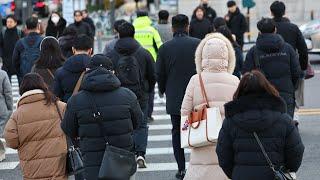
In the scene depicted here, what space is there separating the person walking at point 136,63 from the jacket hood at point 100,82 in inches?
120

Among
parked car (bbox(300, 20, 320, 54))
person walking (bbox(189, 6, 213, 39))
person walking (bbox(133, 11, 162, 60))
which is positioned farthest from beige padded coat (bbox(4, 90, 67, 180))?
parked car (bbox(300, 20, 320, 54))

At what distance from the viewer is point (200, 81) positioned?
273 inches

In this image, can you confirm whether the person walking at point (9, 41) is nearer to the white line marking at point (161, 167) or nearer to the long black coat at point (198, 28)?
the long black coat at point (198, 28)

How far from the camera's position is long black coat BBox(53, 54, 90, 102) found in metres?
8.18

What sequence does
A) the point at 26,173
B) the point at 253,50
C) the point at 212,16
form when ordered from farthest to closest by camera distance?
1. the point at 212,16
2. the point at 253,50
3. the point at 26,173

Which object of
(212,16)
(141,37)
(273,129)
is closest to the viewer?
(273,129)

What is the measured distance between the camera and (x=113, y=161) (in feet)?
20.6

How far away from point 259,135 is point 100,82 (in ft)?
4.81

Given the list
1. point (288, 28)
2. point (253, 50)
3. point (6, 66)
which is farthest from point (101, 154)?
point (6, 66)

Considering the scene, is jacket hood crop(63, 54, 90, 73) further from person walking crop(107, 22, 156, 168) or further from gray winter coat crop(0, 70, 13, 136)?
gray winter coat crop(0, 70, 13, 136)

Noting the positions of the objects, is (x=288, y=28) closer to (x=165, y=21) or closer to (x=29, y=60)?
(x=29, y=60)

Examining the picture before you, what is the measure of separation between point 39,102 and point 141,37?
6.34 m

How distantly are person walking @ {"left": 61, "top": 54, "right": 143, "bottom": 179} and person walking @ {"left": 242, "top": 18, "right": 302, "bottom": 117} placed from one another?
10.7 feet

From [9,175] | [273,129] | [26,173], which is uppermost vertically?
[273,129]
